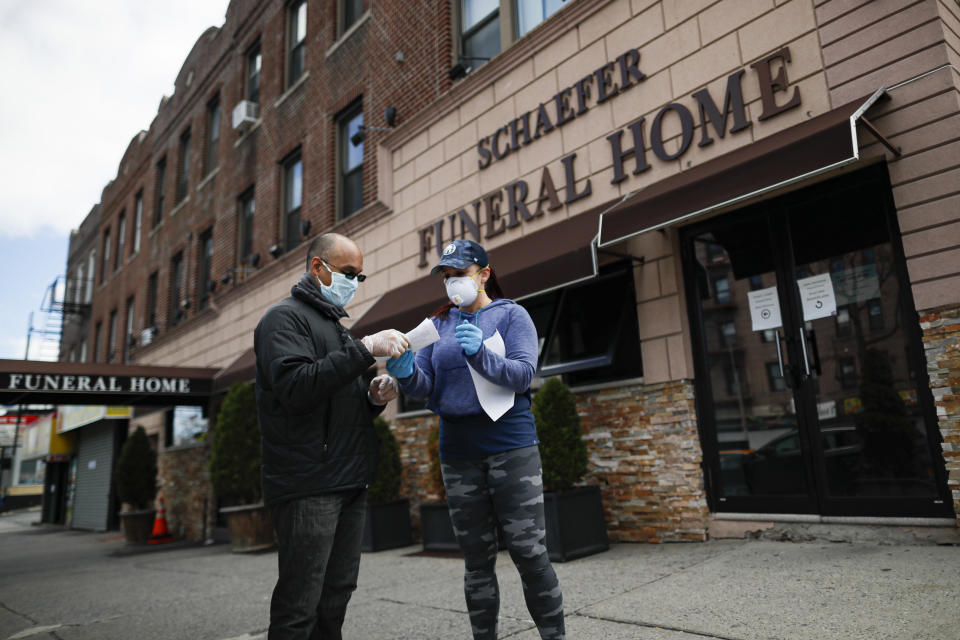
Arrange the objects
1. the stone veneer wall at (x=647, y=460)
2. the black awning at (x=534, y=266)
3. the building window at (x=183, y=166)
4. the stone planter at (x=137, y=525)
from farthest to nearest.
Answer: the building window at (x=183, y=166) → the stone planter at (x=137, y=525) → the black awning at (x=534, y=266) → the stone veneer wall at (x=647, y=460)

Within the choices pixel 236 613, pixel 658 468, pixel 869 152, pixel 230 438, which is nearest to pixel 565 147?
pixel 869 152

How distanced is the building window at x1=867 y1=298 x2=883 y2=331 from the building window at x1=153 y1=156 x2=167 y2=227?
19744 mm

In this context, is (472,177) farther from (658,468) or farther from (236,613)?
(236,613)

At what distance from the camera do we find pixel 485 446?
264cm

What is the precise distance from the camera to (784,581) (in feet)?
12.8

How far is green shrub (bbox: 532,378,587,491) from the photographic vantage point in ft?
18.9

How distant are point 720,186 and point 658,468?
270cm

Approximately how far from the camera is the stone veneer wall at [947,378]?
441 centimetres

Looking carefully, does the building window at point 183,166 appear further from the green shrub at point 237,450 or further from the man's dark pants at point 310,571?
the man's dark pants at point 310,571

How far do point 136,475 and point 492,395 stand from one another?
→ 531 inches

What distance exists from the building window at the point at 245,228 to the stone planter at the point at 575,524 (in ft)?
37.3

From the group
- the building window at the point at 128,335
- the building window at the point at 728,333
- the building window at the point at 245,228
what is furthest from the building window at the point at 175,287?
the building window at the point at 728,333

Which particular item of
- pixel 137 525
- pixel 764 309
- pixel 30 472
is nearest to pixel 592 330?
pixel 764 309

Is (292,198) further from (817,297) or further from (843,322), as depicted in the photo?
(843,322)
